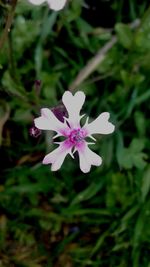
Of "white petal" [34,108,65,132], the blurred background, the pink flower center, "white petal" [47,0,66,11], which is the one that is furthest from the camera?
the blurred background

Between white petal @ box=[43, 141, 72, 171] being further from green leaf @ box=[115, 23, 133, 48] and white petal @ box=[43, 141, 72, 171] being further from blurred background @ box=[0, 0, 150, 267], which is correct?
green leaf @ box=[115, 23, 133, 48]

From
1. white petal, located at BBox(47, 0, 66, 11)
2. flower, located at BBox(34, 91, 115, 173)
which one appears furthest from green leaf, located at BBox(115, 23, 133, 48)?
white petal, located at BBox(47, 0, 66, 11)

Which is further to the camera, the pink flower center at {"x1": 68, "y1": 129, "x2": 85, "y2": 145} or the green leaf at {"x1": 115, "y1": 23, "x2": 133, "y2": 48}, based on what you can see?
the green leaf at {"x1": 115, "y1": 23, "x2": 133, "y2": 48}

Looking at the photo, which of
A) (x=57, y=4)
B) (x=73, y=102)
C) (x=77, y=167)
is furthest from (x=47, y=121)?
(x=77, y=167)

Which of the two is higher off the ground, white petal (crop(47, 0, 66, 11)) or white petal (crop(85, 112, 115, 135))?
white petal (crop(47, 0, 66, 11))

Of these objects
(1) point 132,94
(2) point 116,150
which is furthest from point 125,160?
(1) point 132,94

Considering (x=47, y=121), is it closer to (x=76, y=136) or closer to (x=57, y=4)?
(x=76, y=136)

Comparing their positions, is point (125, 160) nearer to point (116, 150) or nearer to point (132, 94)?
point (116, 150)

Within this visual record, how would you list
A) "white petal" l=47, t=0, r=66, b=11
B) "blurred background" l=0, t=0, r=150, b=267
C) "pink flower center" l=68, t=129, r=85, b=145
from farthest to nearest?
"blurred background" l=0, t=0, r=150, b=267 → "pink flower center" l=68, t=129, r=85, b=145 → "white petal" l=47, t=0, r=66, b=11
